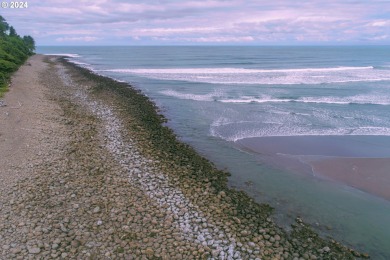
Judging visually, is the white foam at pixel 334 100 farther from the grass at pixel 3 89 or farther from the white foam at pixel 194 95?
the grass at pixel 3 89

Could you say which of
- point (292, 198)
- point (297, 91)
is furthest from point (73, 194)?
point (297, 91)

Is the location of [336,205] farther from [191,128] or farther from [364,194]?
[191,128]

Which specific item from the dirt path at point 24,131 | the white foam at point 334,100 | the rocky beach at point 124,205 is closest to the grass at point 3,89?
the dirt path at point 24,131

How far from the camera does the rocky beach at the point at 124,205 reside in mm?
7262

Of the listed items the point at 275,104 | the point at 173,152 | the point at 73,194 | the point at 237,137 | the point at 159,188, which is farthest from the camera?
the point at 275,104

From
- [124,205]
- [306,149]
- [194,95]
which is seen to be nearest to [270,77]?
[194,95]

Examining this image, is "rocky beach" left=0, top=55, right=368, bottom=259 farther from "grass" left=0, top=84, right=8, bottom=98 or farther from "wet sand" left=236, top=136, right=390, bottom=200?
"grass" left=0, top=84, right=8, bottom=98

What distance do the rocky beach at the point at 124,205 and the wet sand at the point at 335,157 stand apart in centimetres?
351

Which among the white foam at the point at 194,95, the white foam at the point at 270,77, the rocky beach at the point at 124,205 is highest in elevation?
the white foam at the point at 270,77

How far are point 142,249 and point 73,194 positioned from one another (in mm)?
3312

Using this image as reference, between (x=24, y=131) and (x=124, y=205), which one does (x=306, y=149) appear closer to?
(x=124, y=205)

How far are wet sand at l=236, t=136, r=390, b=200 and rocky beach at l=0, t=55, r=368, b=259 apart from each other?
11.5 ft

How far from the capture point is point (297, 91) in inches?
1211

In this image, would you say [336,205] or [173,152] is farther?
[173,152]
